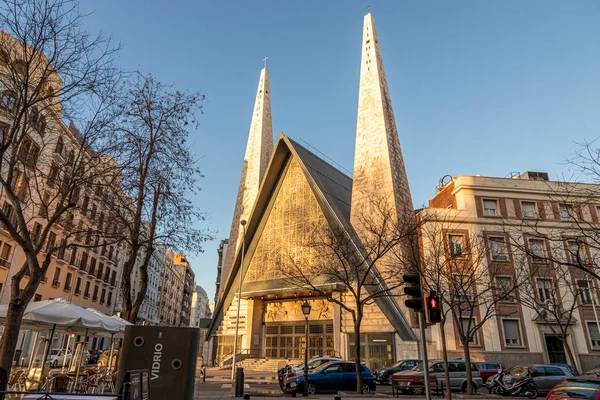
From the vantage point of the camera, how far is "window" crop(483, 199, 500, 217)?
30.8 meters

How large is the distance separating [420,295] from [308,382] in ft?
28.1

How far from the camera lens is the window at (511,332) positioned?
27.4 metres

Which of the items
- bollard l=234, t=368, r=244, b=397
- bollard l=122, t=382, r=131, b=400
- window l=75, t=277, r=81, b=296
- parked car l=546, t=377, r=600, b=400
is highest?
window l=75, t=277, r=81, b=296

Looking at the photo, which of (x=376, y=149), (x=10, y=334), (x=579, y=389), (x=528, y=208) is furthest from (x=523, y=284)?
(x=10, y=334)

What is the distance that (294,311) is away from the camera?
3241 centimetres

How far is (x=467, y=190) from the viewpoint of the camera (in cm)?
3114

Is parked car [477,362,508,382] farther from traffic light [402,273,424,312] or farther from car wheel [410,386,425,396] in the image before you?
traffic light [402,273,424,312]

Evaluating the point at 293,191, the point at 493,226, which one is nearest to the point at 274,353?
the point at 293,191

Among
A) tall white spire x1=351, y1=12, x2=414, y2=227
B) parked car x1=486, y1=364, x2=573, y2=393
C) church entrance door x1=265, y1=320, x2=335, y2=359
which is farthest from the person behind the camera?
tall white spire x1=351, y1=12, x2=414, y2=227

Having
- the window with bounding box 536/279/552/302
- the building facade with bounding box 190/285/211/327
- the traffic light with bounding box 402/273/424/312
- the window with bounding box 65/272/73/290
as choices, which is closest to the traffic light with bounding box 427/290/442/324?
the traffic light with bounding box 402/273/424/312

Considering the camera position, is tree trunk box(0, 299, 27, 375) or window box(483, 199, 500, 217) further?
window box(483, 199, 500, 217)

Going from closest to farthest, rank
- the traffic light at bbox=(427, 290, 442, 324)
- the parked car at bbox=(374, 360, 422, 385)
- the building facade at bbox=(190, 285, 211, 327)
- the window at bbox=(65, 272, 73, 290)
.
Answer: the traffic light at bbox=(427, 290, 442, 324), the parked car at bbox=(374, 360, 422, 385), the window at bbox=(65, 272, 73, 290), the building facade at bbox=(190, 285, 211, 327)

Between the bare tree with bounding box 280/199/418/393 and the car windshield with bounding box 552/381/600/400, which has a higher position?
the bare tree with bounding box 280/199/418/393

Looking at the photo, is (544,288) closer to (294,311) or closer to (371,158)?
(371,158)
